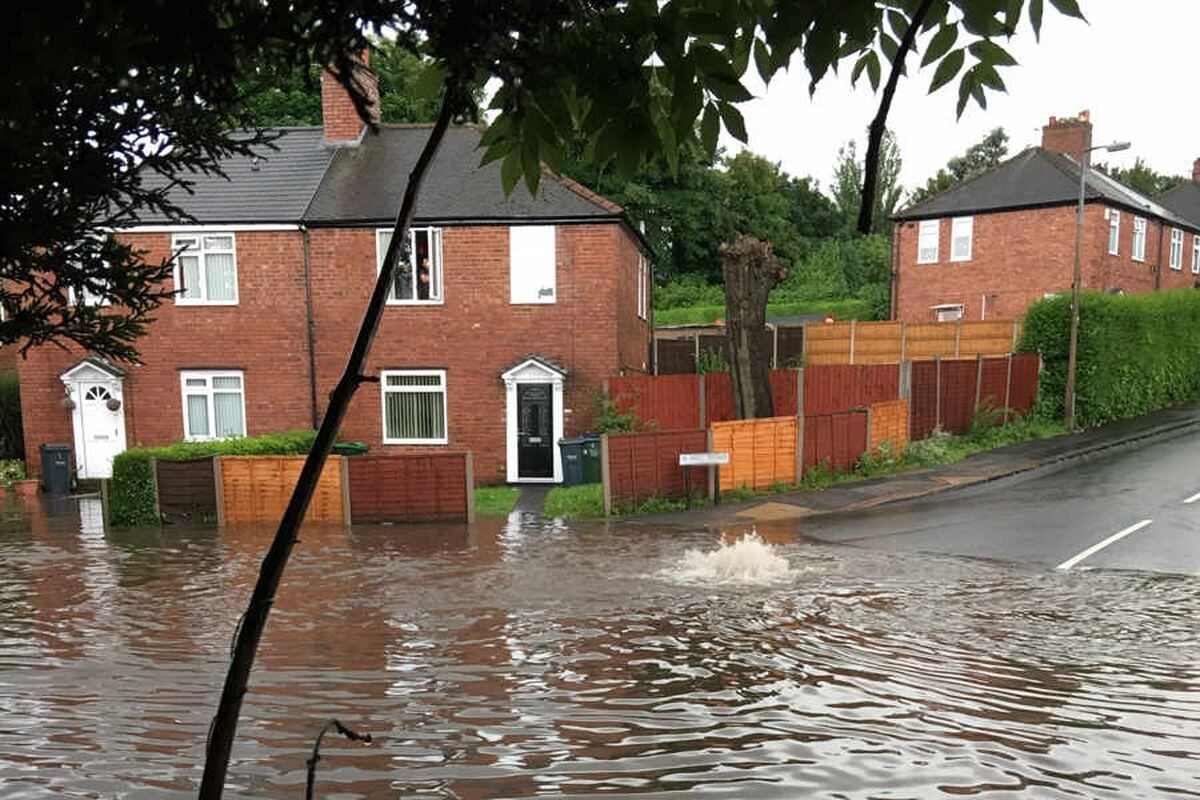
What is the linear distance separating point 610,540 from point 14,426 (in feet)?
59.5

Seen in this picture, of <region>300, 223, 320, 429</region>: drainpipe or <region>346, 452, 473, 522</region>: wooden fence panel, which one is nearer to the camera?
<region>346, 452, 473, 522</region>: wooden fence panel

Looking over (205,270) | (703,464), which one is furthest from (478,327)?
(703,464)

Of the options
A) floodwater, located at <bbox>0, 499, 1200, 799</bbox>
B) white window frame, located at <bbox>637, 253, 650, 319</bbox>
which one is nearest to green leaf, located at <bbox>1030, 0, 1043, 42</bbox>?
floodwater, located at <bbox>0, 499, 1200, 799</bbox>

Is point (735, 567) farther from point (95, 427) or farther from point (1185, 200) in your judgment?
point (1185, 200)

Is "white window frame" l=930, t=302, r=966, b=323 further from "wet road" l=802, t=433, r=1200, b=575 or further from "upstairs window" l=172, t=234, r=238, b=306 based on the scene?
"upstairs window" l=172, t=234, r=238, b=306

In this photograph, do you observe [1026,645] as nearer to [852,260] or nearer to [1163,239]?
[1163,239]

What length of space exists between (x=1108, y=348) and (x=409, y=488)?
20.3 metres

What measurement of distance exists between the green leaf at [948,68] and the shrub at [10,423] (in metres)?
24.8

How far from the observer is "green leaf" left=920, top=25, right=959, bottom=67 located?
2551 millimetres

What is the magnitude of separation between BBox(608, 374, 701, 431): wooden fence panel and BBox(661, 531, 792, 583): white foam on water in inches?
320

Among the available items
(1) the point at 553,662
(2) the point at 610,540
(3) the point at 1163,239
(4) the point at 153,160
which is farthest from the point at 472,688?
(3) the point at 1163,239

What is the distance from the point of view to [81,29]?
1358mm

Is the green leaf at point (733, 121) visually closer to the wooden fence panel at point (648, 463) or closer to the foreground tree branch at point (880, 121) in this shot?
the foreground tree branch at point (880, 121)

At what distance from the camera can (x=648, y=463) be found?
15.4 m
